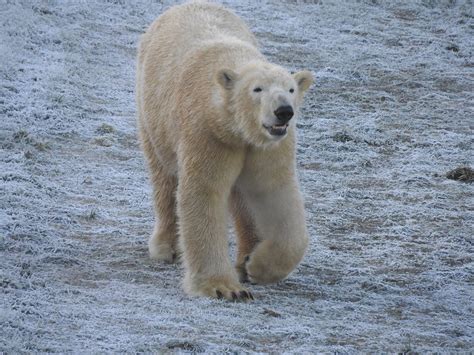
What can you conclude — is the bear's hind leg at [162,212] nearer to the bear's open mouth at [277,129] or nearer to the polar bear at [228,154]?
the polar bear at [228,154]

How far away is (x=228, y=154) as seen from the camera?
6172 mm

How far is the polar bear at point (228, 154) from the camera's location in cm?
608

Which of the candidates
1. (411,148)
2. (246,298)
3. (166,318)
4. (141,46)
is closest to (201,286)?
(246,298)

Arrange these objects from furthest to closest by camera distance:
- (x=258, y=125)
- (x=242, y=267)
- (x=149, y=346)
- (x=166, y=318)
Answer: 1. (x=242, y=267)
2. (x=258, y=125)
3. (x=166, y=318)
4. (x=149, y=346)

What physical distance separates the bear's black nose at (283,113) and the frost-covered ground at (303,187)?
114 cm

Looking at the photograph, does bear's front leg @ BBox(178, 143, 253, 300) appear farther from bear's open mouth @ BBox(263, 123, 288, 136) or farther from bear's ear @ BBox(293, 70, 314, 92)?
bear's ear @ BBox(293, 70, 314, 92)

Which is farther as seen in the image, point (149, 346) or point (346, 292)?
point (346, 292)

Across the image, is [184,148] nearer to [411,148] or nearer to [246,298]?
[246,298]

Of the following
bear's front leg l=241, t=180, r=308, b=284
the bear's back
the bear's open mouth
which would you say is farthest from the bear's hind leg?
the bear's open mouth

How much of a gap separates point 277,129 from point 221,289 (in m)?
1.09

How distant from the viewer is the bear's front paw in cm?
612

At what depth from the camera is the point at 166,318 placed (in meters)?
5.49

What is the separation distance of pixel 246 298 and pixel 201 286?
0.32 metres

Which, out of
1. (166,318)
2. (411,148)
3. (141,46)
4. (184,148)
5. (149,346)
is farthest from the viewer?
(411,148)
